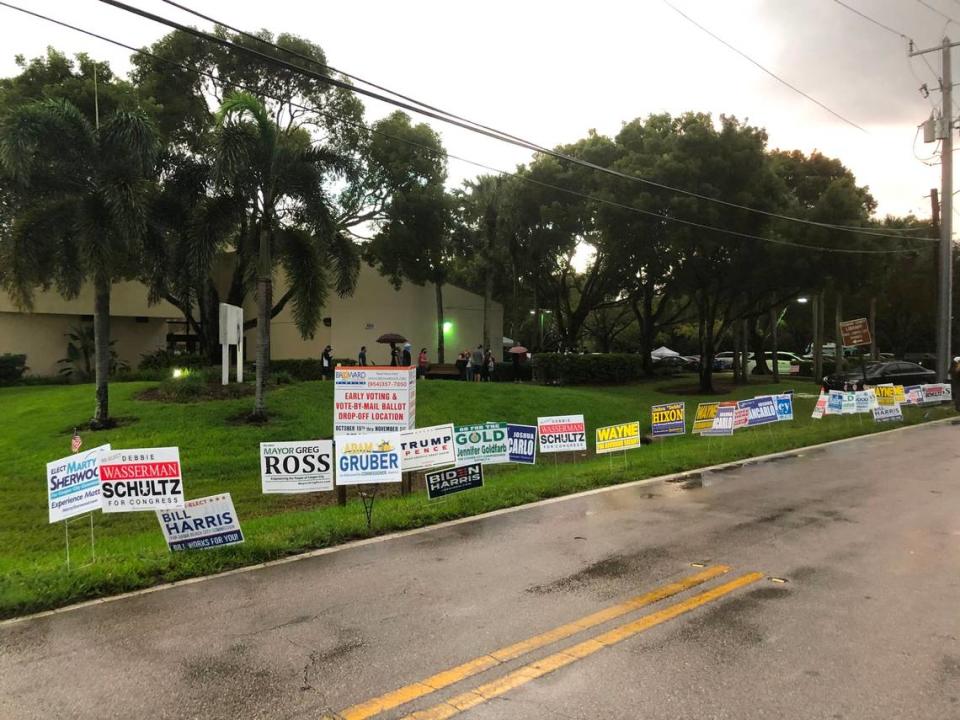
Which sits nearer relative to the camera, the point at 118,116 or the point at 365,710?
the point at 365,710

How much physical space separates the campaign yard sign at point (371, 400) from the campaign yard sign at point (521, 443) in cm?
199

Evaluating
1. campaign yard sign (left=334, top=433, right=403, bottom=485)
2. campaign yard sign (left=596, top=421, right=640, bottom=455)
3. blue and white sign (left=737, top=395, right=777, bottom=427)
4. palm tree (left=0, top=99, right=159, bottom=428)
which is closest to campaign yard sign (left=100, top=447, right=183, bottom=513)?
campaign yard sign (left=334, top=433, right=403, bottom=485)

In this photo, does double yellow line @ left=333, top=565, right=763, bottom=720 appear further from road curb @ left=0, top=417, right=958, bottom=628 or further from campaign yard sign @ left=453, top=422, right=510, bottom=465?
campaign yard sign @ left=453, top=422, right=510, bottom=465

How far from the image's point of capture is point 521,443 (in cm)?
1189

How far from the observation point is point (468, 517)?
8594mm

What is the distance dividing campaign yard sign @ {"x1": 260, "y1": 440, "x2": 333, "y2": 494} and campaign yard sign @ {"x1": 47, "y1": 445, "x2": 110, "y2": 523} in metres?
1.97

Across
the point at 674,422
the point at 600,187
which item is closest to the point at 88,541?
the point at 674,422

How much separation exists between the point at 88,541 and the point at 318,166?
11015 mm

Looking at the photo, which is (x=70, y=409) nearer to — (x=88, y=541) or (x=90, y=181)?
(x=90, y=181)

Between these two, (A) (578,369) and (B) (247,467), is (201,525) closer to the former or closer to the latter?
(B) (247,467)

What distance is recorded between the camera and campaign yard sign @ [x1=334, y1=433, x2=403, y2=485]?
338 inches

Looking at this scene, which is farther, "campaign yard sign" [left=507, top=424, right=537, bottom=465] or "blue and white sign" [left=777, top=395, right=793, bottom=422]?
"blue and white sign" [left=777, top=395, right=793, bottom=422]

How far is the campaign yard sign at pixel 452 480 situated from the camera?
912 cm

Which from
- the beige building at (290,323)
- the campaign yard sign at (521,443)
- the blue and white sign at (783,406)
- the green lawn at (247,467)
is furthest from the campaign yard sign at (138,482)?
the beige building at (290,323)
